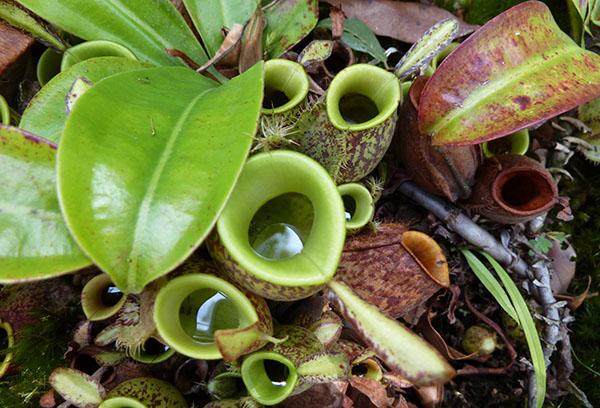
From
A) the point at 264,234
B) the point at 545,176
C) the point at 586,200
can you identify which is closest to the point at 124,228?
the point at 264,234

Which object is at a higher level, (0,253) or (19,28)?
(19,28)

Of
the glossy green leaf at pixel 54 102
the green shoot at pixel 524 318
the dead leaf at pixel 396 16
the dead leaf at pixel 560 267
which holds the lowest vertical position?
the dead leaf at pixel 560 267

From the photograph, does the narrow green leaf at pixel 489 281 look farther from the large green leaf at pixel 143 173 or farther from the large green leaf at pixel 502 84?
the large green leaf at pixel 143 173

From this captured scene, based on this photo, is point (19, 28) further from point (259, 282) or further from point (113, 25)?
point (259, 282)

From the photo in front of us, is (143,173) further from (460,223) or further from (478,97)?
(460,223)

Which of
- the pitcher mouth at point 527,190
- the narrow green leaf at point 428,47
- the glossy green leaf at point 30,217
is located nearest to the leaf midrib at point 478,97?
the narrow green leaf at point 428,47

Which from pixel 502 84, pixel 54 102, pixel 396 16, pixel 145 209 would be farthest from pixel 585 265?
pixel 54 102
